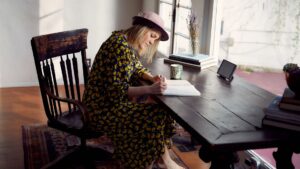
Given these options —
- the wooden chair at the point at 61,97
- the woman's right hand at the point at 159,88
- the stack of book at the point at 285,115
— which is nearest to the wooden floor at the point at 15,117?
the wooden chair at the point at 61,97

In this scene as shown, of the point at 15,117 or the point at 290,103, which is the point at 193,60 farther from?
the point at 15,117

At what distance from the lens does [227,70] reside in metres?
2.41

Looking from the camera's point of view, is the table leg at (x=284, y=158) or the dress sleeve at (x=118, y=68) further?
the dress sleeve at (x=118, y=68)

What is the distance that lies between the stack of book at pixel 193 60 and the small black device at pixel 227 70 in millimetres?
221

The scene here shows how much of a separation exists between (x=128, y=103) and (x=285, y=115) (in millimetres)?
921

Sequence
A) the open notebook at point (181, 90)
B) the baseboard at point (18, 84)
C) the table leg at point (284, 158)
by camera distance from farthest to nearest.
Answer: the baseboard at point (18, 84)
the open notebook at point (181, 90)
the table leg at point (284, 158)

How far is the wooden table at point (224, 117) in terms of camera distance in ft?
4.87

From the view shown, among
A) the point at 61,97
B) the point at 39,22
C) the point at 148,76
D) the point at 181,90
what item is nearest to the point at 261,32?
the point at 148,76

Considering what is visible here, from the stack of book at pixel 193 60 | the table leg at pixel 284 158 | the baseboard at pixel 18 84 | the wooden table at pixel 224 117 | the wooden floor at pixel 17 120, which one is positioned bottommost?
the wooden floor at pixel 17 120

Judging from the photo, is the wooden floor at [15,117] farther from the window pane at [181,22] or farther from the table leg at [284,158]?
the table leg at [284,158]

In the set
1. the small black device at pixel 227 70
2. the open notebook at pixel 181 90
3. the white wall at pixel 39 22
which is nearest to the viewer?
the open notebook at pixel 181 90

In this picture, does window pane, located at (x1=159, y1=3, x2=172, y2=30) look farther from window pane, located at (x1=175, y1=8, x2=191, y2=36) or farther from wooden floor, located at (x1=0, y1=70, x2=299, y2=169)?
Answer: wooden floor, located at (x1=0, y1=70, x2=299, y2=169)

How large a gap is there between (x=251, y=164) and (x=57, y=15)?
2694 mm

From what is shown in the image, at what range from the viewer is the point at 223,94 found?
6.82ft
